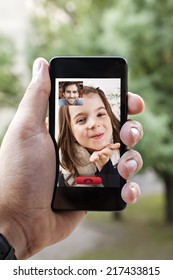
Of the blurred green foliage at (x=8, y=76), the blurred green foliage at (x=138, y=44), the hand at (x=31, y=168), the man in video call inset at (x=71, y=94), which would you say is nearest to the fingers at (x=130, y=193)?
the hand at (x=31, y=168)

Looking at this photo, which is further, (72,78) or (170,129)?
(170,129)

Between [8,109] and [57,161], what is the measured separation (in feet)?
9.25

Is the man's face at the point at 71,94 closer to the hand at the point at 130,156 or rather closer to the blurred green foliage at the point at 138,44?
the hand at the point at 130,156

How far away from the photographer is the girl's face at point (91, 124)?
616 mm

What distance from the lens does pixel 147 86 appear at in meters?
3.17

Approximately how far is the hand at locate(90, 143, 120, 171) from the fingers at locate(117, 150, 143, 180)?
15mm

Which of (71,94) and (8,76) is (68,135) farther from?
(8,76)

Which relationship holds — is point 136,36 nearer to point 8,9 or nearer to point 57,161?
point 8,9

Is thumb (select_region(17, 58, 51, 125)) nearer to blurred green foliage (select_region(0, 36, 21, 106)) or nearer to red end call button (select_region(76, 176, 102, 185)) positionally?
red end call button (select_region(76, 176, 102, 185))

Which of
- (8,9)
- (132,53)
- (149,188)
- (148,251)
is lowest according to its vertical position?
(148,251)

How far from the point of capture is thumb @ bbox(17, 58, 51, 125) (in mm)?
604

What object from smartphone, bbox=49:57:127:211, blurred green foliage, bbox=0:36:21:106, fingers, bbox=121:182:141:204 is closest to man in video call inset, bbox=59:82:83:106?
smartphone, bbox=49:57:127:211

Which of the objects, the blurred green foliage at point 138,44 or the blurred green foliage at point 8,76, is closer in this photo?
the blurred green foliage at point 138,44
